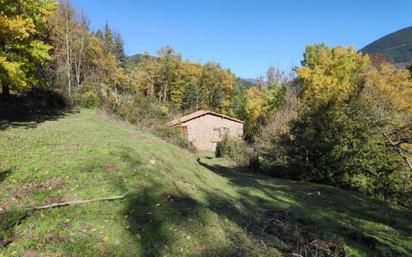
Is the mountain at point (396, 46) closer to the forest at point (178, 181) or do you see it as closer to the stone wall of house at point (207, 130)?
the stone wall of house at point (207, 130)

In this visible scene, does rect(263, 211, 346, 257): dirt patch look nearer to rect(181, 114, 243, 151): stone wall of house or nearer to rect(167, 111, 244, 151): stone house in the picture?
rect(167, 111, 244, 151): stone house

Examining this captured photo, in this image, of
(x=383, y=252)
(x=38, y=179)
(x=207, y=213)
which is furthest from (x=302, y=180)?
(x=38, y=179)

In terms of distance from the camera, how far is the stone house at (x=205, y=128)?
33375 mm

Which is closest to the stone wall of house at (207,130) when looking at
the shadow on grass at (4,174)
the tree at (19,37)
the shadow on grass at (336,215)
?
the tree at (19,37)

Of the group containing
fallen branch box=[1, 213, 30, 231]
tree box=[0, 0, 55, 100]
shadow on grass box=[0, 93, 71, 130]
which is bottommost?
fallen branch box=[1, 213, 30, 231]

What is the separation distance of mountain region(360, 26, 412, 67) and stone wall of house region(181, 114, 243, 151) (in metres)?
79.2

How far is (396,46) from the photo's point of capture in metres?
112

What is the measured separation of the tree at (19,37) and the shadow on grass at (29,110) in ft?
7.05

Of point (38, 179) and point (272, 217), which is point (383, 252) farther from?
point (38, 179)

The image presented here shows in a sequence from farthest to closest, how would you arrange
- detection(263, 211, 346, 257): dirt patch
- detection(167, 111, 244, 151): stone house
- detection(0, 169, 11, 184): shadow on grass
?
1. detection(167, 111, 244, 151): stone house
2. detection(0, 169, 11, 184): shadow on grass
3. detection(263, 211, 346, 257): dirt patch

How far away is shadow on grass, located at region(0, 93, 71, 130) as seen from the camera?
1395 centimetres

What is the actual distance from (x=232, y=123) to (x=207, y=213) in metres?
30.7

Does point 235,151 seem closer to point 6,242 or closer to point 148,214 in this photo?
point 148,214

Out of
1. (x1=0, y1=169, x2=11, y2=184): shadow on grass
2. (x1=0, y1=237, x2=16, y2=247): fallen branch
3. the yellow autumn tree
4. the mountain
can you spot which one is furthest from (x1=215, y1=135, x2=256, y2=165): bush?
the mountain
